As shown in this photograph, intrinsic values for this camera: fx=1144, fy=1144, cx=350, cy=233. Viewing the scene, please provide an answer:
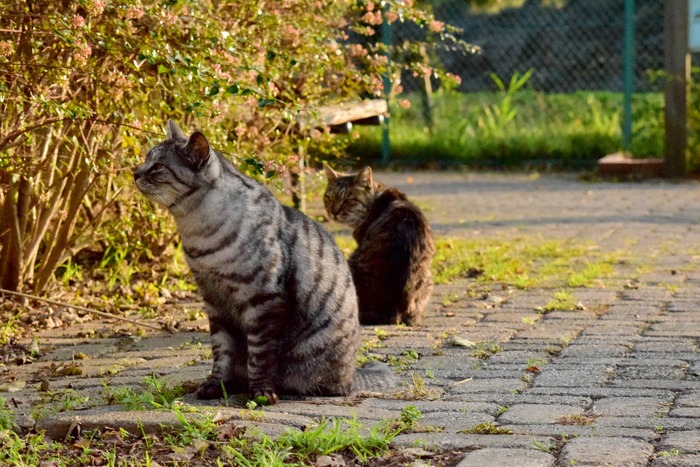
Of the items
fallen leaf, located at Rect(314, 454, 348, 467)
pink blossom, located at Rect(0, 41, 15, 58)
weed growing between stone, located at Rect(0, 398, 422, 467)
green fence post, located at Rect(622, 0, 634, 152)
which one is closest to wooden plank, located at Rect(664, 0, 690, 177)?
green fence post, located at Rect(622, 0, 634, 152)

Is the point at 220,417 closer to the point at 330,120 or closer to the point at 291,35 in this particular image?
the point at 291,35

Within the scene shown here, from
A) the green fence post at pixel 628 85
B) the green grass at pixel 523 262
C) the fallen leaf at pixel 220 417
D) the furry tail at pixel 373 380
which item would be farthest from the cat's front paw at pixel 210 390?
the green fence post at pixel 628 85

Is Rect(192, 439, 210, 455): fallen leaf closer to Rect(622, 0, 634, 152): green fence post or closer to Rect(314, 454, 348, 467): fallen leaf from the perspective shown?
Rect(314, 454, 348, 467): fallen leaf

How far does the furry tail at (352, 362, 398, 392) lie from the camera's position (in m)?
4.82

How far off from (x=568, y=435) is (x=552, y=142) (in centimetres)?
1107

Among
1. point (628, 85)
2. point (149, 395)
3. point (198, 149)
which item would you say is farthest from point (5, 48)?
point (628, 85)

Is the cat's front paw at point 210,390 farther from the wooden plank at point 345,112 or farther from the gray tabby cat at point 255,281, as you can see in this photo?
the wooden plank at point 345,112

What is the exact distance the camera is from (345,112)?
31.0 feet

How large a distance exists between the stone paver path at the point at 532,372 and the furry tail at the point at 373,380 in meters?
0.09

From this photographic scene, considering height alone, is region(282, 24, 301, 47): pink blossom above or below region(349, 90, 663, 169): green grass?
above

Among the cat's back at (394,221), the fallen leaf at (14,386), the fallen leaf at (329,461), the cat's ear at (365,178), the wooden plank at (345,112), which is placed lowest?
the fallen leaf at (329,461)

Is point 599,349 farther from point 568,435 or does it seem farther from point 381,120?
point 381,120

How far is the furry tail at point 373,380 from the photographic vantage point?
15.8 ft

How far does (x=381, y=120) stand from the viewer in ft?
35.6
